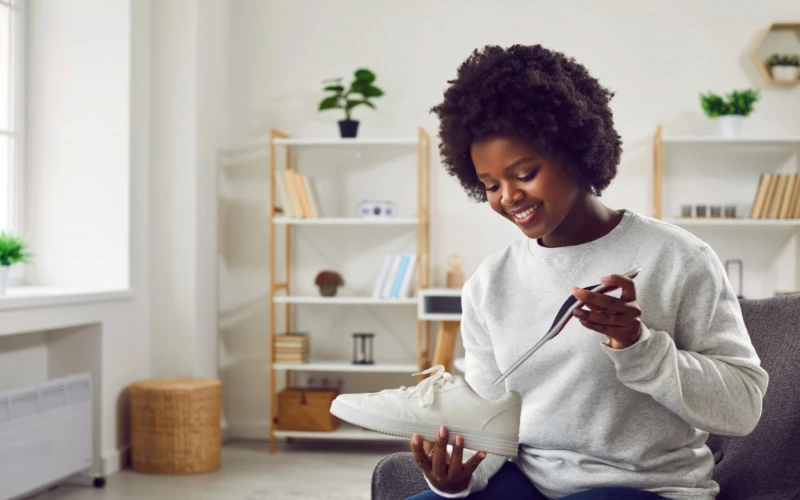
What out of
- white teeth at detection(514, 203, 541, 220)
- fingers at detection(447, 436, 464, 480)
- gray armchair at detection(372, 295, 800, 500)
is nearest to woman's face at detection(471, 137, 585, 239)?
white teeth at detection(514, 203, 541, 220)

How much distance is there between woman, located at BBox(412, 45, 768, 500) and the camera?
44.1 inches

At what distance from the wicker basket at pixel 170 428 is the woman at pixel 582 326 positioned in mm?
2428

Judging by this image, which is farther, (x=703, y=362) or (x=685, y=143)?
(x=685, y=143)

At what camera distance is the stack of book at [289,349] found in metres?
4.03

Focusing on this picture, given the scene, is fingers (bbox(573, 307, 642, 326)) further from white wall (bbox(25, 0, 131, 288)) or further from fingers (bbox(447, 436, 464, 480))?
white wall (bbox(25, 0, 131, 288))

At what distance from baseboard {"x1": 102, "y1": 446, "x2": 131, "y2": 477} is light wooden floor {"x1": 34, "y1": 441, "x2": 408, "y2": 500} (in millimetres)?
36

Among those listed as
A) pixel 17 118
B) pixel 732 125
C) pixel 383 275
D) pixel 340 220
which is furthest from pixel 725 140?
pixel 17 118

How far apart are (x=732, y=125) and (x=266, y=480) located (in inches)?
105

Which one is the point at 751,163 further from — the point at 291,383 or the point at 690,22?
the point at 291,383

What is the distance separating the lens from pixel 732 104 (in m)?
3.90

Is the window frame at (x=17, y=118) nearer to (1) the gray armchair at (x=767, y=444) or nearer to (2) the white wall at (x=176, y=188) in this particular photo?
(2) the white wall at (x=176, y=188)

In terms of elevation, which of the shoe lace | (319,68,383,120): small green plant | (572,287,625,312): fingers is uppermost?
(319,68,383,120): small green plant

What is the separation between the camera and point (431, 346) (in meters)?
4.29

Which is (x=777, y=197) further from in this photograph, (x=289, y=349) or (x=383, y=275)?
(x=289, y=349)
